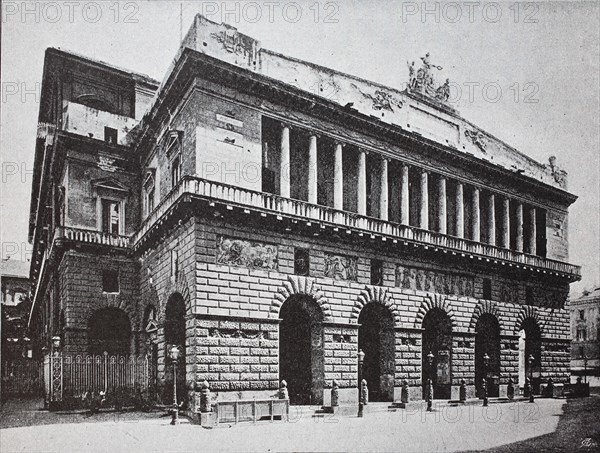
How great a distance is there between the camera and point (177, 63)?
68.2 ft

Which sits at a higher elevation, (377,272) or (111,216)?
(111,216)

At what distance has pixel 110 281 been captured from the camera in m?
27.0

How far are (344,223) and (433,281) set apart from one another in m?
5.86

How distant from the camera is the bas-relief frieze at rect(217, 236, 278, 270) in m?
20.4

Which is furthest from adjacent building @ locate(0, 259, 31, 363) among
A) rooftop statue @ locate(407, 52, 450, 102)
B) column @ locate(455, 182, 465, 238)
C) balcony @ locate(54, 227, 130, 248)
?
rooftop statue @ locate(407, 52, 450, 102)

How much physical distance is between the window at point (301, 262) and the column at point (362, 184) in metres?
3.97

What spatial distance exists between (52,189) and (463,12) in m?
23.9

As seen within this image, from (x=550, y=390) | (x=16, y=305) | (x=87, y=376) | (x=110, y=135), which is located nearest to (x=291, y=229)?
→ (x=87, y=376)

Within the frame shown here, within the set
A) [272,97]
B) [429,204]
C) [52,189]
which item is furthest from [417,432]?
[52,189]

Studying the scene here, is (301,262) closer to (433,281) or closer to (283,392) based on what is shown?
(283,392)

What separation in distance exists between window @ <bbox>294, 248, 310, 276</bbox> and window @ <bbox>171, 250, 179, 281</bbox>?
4.24m

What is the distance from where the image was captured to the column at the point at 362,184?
25411 millimetres

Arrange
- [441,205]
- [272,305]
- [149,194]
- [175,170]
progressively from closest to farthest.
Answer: [272,305]
[175,170]
[149,194]
[441,205]

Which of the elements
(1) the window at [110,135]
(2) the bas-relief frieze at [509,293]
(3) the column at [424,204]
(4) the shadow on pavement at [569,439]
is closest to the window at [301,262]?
(3) the column at [424,204]
